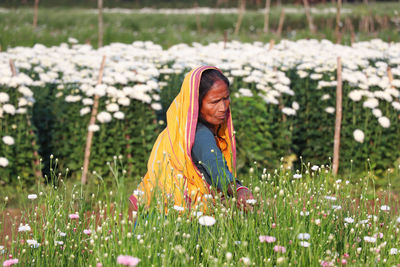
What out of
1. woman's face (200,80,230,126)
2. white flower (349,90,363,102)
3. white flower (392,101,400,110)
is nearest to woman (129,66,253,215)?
woman's face (200,80,230,126)

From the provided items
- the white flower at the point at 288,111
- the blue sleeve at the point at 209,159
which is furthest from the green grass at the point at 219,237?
the white flower at the point at 288,111

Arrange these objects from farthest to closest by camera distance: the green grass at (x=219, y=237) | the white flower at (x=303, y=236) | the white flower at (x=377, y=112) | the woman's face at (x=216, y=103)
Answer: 1. the white flower at (x=377, y=112)
2. the woman's face at (x=216, y=103)
3. the green grass at (x=219, y=237)
4. the white flower at (x=303, y=236)

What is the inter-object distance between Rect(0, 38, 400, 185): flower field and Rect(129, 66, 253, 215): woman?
9.65ft

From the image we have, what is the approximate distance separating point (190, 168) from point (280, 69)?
466 cm

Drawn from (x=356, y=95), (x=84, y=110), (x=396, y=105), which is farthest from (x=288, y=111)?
(x=84, y=110)

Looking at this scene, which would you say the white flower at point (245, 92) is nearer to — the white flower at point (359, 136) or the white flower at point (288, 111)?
the white flower at point (288, 111)

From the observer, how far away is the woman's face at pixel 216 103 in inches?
120

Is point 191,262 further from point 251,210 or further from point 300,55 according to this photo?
point 300,55

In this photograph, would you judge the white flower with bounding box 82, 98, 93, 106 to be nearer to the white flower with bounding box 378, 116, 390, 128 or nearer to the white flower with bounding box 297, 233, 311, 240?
the white flower with bounding box 378, 116, 390, 128

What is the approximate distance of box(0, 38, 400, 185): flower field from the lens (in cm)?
603

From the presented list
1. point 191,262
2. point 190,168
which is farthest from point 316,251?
point 190,168

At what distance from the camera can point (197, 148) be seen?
307 centimetres

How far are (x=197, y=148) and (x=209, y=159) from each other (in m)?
0.12

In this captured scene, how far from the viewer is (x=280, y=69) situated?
7434 millimetres
